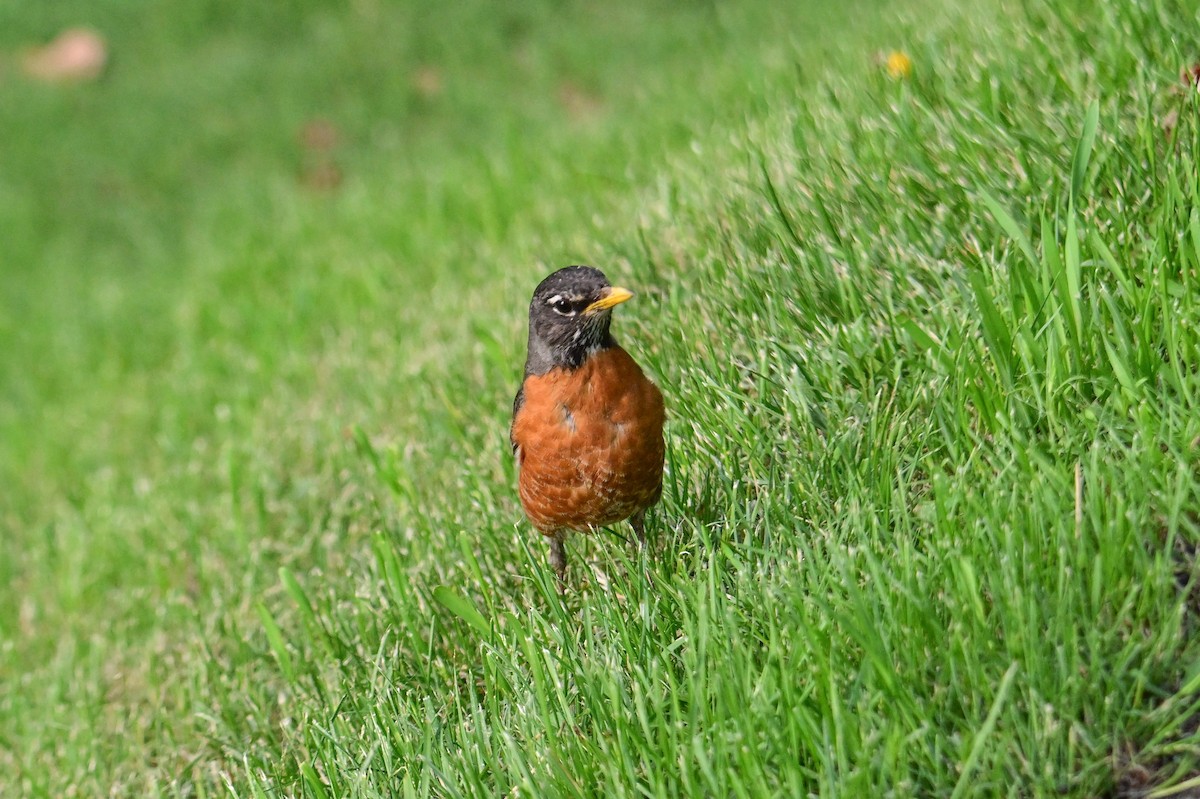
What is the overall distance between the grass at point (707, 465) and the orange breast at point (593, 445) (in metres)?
0.20

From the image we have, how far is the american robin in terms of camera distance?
137 inches

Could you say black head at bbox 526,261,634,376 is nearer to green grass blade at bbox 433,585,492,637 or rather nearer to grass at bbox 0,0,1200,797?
grass at bbox 0,0,1200,797

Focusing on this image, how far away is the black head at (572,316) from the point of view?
369 cm

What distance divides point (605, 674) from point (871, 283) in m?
1.66

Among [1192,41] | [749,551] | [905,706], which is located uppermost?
[1192,41]

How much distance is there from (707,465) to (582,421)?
49cm

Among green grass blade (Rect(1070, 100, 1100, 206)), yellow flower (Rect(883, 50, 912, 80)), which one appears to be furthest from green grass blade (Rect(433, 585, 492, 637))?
yellow flower (Rect(883, 50, 912, 80))

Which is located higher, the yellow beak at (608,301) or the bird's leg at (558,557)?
the yellow beak at (608,301)

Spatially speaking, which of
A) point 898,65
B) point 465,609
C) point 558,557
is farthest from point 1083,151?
point 465,609

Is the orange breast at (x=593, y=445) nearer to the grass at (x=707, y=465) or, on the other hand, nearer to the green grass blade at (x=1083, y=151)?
the grass at (x=707, y=465)

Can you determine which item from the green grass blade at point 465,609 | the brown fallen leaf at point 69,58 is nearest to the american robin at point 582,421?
the green grass blade at point 465,609

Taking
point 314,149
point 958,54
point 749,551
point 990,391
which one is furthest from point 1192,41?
point 314,149

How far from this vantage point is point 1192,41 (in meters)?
3.99

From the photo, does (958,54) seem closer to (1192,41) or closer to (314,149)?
(1192,41)
